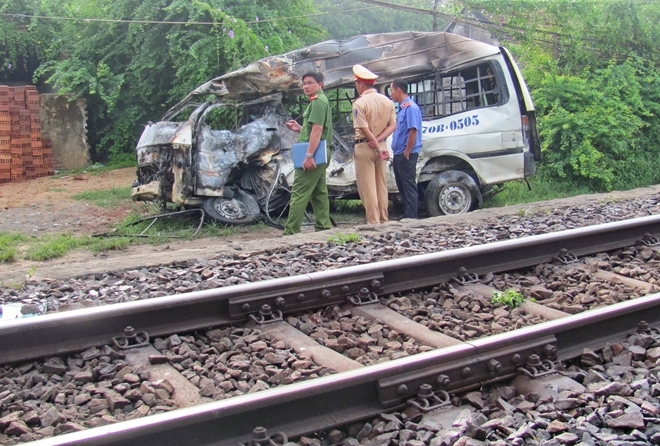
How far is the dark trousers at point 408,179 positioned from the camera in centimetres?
906

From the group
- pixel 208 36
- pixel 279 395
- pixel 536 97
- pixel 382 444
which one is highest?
pixel 208 36

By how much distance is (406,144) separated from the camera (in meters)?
8.95

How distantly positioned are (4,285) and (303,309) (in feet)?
7.77

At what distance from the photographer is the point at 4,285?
530 cm

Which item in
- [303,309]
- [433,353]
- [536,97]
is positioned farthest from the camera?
[536,97]

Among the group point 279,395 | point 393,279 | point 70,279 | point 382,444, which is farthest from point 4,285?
point 382,444

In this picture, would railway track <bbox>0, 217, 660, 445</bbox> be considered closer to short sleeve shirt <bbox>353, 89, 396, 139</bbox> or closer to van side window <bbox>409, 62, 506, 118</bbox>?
short sleeve shirt <bbox>353, 89, 396, 139</bbox>

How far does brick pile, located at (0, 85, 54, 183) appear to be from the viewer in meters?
15.6

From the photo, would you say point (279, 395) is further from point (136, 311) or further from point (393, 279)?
point (393, 279)

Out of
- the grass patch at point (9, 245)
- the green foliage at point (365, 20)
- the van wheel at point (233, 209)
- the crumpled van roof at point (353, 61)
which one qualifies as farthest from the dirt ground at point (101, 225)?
the green foliage at point (365, 20)

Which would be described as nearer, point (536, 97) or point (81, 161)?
point (536, 97)

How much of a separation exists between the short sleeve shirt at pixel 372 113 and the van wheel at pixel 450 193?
177cm

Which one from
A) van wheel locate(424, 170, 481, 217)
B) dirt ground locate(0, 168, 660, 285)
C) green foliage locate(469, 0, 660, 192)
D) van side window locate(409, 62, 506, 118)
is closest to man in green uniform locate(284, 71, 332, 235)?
dirt ground locate(0, 168, 660, 285)

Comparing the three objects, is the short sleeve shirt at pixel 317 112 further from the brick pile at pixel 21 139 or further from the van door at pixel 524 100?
the brick pile at pixel 21 139
